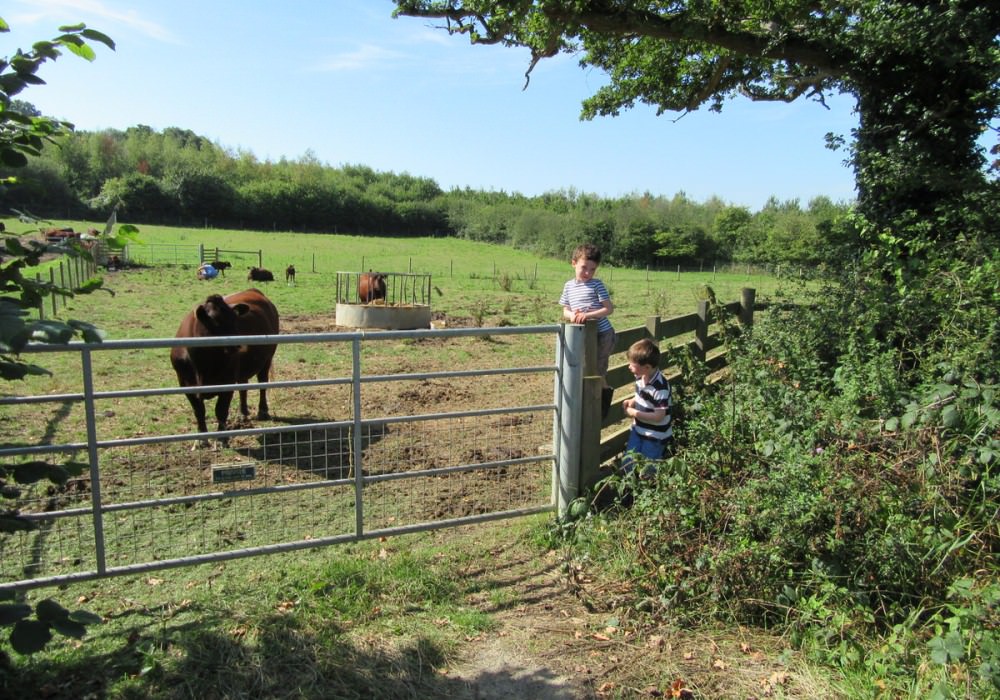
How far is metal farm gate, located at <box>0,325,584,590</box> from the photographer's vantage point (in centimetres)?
368

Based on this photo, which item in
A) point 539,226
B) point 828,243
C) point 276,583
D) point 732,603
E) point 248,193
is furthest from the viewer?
point 248,193

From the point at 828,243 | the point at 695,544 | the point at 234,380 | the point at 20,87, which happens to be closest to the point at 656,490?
the point at 695,544

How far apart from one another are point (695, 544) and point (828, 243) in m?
5.87

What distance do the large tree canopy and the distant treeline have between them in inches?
1725

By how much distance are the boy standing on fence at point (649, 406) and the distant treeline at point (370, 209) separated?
1907 inches

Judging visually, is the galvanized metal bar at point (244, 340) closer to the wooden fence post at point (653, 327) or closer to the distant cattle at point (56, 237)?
the distant cattle at point (56, 237)

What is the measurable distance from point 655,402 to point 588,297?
101 centimetres

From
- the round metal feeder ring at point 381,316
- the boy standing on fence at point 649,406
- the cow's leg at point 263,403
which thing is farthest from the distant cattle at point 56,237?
the round metal feeder ring at point 381,316

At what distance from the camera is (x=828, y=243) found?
27.0 ft

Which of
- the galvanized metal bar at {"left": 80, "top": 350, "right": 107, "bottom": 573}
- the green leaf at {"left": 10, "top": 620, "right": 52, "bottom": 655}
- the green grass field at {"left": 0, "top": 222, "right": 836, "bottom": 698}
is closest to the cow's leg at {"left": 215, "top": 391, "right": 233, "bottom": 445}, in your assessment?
the green grass field at {"left": 0, "top": 222, "right": 836, "bottom": 698}

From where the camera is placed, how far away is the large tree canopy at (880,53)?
6574 millimetres

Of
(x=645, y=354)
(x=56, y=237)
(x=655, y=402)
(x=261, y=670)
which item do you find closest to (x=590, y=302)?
(x=645, y=354)

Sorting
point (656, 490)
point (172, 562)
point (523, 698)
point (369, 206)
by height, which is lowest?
point (523, 698)

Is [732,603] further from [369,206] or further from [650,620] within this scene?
[369,206]
